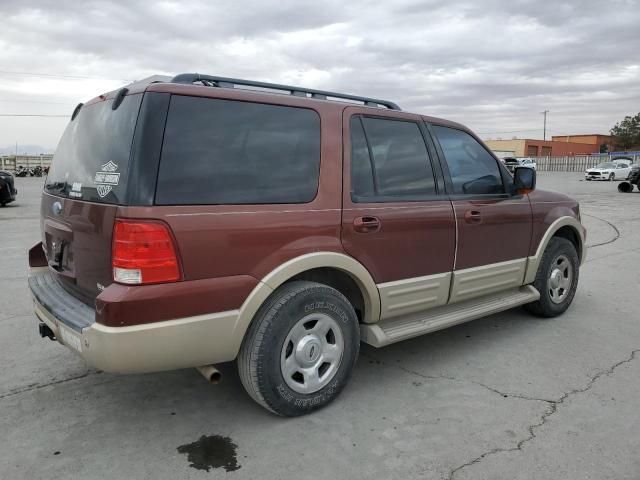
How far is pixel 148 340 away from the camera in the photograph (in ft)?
8.38

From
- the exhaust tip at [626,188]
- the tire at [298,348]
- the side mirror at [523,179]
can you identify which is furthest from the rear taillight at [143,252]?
the exhaust tip at [626,188]

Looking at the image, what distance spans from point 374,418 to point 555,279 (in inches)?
106

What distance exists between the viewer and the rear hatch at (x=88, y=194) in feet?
8.79

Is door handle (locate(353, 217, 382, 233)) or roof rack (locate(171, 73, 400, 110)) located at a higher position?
roof rack (locate(171, 73, 400, 110))

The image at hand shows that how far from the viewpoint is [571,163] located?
54.5 meters

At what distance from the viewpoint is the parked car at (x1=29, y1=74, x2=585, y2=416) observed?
258 centimetres

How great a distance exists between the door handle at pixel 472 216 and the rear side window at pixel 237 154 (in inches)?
53.0

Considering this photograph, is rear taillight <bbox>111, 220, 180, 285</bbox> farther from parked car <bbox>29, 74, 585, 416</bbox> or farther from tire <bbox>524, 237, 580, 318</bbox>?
tire <bbox>524, 237, 580, 318</bbox>

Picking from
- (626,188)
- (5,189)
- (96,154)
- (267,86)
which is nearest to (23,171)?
(5,189)

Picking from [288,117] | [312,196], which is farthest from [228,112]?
[312,196]

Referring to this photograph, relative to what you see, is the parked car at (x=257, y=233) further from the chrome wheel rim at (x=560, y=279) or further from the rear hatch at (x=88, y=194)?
the chrome wheel rim at (x=560, y=279)

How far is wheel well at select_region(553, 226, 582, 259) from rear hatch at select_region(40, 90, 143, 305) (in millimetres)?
3920

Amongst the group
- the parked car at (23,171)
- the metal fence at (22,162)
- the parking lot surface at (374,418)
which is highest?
the metal fence at (22,162)

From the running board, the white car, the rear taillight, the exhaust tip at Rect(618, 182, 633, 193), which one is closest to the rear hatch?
the rear taillight
